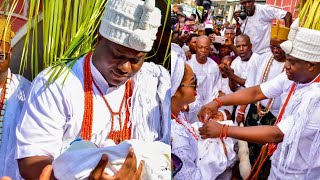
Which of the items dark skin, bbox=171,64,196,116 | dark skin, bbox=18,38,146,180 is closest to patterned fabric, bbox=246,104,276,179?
dark skin, bbox=171,64,196,116

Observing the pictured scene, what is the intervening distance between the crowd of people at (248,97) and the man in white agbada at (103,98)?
14 centimetres

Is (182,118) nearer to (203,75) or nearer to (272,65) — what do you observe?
(203,75)

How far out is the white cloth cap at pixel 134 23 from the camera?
0.82 metres

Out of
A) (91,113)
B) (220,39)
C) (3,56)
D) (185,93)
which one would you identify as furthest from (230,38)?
(3,56)

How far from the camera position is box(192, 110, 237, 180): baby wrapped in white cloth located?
1209 mm

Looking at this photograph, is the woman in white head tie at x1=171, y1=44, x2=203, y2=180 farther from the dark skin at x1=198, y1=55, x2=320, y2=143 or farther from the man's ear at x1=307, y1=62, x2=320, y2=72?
the man's ear at x1=307, y1=62, x2=320, y2=72

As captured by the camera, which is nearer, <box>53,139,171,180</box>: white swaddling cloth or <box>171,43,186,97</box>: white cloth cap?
<box>53,139,171,180</box>: white swaddling cloth

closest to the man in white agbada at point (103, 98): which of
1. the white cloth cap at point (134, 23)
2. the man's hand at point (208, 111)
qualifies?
the white cloth cap at point (134, 23)

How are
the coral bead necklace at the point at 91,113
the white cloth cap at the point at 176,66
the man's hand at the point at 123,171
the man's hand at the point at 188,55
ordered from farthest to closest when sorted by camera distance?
1. the man's hand at the point at 188,55
2. the white cloth cap at the point at 176,66
3. the coral bead necklace at the point at 91,113
4. the man's hand at the point at 123,171

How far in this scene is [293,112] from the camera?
1149 millimetres

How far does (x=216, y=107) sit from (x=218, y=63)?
0.39 ft

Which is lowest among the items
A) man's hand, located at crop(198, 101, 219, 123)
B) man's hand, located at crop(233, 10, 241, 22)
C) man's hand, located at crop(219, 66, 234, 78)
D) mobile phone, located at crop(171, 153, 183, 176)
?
mobile phone, located at crop(171, 153, 183, 176)

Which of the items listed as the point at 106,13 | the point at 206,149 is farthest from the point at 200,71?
the point at 106,13

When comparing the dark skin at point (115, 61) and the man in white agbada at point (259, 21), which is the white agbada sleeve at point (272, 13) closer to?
the man in white agbada at point (259, 21)
